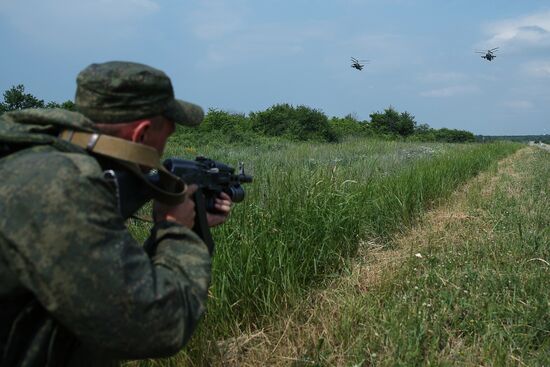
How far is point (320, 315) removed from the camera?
3.62m

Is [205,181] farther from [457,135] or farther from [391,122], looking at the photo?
[457,135]

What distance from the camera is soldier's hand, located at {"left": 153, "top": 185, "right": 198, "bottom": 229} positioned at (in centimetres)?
182

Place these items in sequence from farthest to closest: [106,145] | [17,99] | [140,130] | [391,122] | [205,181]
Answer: [391,122] → [17,99] → [205,181] → [140,130] → [106,145]

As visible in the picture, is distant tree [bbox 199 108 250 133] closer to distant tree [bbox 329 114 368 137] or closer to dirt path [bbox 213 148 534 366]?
distant tree [bbox 329 114 368 137]

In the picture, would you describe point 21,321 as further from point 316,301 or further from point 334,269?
point 334,269

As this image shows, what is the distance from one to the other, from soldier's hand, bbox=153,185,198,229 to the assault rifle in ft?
0.20

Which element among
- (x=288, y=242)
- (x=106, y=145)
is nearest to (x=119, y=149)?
(x=106, y=145)

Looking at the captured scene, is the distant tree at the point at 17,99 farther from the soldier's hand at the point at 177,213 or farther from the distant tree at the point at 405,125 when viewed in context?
the distant tree at the point at 405,125

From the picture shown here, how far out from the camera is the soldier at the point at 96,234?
139 centimetres

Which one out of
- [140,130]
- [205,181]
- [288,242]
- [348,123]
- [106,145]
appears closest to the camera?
[106,145]

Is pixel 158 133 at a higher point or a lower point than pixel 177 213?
higher

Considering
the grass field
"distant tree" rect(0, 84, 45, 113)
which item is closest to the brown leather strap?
the grass field

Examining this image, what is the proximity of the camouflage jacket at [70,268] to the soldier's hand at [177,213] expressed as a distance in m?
0.16

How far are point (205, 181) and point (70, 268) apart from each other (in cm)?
74
